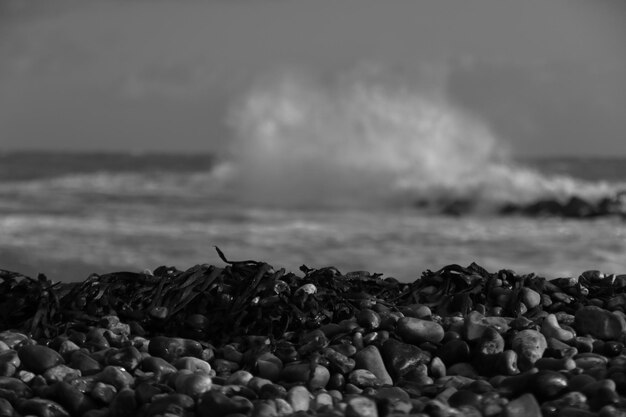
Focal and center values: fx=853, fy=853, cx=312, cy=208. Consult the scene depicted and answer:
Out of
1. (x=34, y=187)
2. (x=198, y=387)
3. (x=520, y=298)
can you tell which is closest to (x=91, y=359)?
(x=198, y=387)

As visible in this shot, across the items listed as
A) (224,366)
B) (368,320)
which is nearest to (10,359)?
(224,366)

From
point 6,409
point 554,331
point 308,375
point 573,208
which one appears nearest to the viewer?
point 6,409

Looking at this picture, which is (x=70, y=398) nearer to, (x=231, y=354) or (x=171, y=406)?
(x=171, y=406)

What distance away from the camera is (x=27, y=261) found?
5.84m

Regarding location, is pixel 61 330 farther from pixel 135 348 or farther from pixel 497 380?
pixel 497 380

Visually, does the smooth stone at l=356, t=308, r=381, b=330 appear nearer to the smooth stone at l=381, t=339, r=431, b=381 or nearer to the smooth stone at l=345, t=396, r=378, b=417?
the smooth stone at l=381, t=339, r=431, b=381

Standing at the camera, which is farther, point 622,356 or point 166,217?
point 166,217

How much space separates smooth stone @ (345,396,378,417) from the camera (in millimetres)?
2043

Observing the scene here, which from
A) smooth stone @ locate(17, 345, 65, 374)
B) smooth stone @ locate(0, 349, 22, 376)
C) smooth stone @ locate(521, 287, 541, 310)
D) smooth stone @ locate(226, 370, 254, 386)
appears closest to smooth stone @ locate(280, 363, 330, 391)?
smooth stone @ locate(226, 370, 254, 386)

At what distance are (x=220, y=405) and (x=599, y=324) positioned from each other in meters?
1.40

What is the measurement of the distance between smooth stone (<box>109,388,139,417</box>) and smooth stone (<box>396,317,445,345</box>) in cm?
93

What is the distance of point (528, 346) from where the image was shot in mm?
2588

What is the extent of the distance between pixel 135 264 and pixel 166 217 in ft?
11.7

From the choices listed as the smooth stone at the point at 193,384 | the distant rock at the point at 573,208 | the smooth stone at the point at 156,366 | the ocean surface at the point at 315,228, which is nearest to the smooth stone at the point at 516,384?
the smooth stone at the point at 193,384
